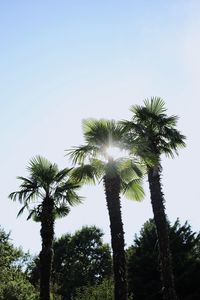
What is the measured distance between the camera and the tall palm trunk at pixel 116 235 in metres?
14.1

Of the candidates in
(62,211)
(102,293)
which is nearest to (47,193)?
(62,211)

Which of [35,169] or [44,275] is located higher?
[35,169]

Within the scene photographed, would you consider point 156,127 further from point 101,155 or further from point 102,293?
point 102,293

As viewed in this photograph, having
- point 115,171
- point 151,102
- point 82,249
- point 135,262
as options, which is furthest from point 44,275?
point 82,249

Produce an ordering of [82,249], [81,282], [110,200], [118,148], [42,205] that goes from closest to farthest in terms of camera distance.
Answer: [110,200]
[118,148]
[42,205]
[81,282]
[82,249]

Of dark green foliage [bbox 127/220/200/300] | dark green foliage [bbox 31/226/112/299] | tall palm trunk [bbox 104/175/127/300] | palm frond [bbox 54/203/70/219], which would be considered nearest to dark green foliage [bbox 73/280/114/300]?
dark green foliage [bbox 127/220/200/300]

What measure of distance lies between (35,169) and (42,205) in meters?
1.85

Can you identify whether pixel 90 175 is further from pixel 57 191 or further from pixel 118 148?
pixel 57 191

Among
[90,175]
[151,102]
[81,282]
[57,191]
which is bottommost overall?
[90,175]

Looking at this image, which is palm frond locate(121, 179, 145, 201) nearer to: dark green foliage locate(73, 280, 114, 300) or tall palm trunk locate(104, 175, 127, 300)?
tall palm trunk locate(104, 175, 127, 300)

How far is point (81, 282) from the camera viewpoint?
171ft

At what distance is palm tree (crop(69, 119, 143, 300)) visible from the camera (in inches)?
572

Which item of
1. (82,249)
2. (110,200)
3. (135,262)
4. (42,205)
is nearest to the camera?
(110,200)

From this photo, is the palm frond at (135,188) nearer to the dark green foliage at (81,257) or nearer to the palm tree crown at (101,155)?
the palm tree crown at (101,155)
